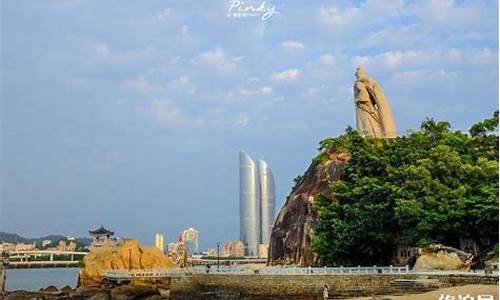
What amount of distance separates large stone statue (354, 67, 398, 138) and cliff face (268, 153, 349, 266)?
15.4ft

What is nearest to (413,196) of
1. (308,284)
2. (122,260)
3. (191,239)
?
(308,284)

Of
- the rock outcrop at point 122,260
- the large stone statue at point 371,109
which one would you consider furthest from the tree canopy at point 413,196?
the rock outcrop at point 122,260

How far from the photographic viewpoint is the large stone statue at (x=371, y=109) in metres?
38.7

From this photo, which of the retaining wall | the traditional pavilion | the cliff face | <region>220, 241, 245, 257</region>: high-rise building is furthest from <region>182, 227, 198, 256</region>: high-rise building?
the retaining wall

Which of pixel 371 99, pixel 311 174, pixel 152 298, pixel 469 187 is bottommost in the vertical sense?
pixel 152 298

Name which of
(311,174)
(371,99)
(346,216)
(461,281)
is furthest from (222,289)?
(371,99)

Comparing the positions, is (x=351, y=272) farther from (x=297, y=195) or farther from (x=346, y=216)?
(x=297, y=195)

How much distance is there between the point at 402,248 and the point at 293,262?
8.83 metres

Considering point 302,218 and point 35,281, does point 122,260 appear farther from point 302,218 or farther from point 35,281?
point 35,281

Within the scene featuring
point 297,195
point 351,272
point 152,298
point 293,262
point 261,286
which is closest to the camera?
point 351,272

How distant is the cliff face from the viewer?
32.7 meters

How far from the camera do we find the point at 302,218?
34062 millimetres

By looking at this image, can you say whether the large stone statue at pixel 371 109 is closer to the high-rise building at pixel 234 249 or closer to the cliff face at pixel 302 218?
the cliff face at pixel 302 218

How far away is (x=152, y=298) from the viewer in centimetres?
2569
